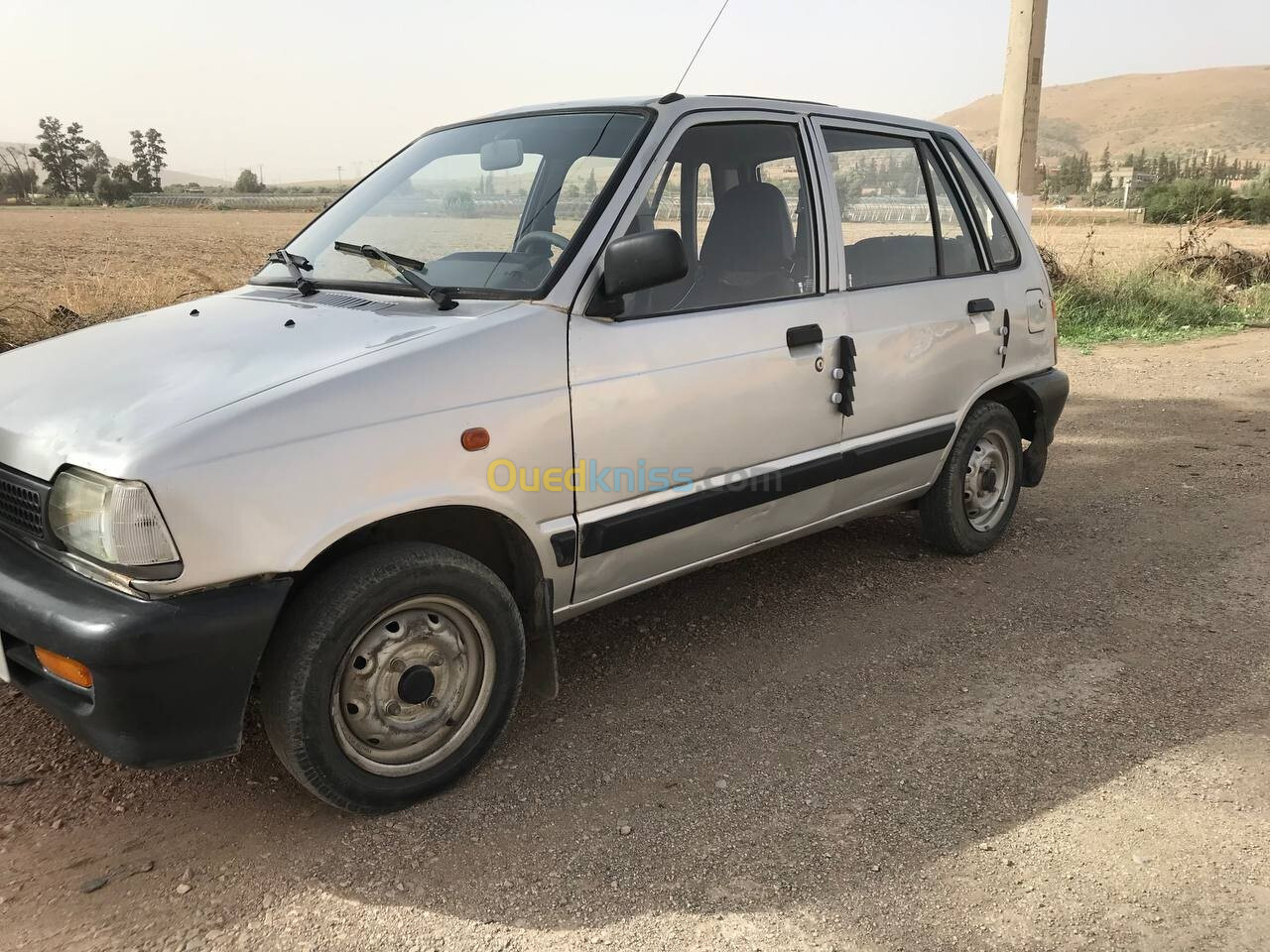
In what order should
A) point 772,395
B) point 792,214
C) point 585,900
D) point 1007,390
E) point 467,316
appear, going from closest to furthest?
point 585,900
point 467,316
point 772,395
point 792,214
point 1007,390

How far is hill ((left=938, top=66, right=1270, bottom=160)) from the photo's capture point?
4988 inches

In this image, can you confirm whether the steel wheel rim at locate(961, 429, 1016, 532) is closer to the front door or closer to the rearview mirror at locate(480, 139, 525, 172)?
the front door

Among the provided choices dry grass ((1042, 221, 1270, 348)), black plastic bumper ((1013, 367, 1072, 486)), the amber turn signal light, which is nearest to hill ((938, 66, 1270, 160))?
dry grass ((1042, 221, 1270, 348))

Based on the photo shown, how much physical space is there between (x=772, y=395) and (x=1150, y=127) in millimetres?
161045

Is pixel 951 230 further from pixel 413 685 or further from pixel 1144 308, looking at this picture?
pixel 1144 308

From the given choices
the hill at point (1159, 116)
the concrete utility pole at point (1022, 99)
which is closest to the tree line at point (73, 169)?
the concrete utility pole at point (1022, 99)

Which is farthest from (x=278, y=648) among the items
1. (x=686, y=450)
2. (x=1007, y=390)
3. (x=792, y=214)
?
(x=1007, y=390)

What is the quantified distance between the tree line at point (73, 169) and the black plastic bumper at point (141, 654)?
6708 cm

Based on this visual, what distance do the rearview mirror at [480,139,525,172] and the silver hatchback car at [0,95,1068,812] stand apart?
0.02 m

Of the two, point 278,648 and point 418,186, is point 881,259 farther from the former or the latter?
point 278,648

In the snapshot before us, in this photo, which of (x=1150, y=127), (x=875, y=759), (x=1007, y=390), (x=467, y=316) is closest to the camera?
(x=467, y=316)

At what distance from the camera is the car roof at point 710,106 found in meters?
3.37

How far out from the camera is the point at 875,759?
3.05 meters

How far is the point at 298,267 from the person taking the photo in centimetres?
351
